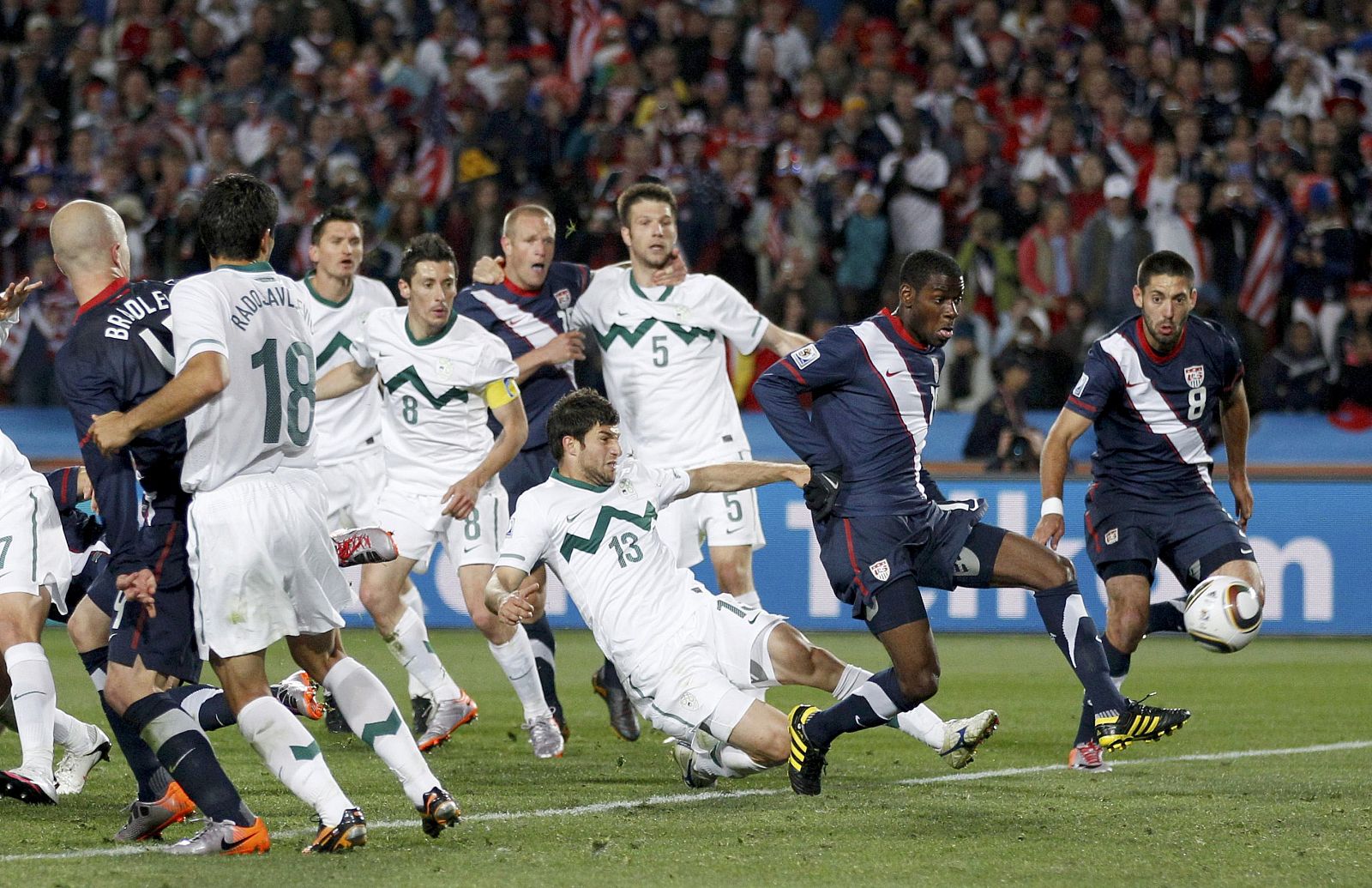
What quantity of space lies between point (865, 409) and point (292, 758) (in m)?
2.73

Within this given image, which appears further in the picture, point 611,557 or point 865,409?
point 865,409

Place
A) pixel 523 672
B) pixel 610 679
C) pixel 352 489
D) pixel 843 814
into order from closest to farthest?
pixel 843 814, pixel 523 672, pixel 610 679, pixel 352 489

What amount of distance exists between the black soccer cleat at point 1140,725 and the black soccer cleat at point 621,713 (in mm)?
2565

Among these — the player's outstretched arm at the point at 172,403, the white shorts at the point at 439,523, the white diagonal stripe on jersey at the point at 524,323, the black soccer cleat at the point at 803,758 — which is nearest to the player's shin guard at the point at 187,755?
the player's outstretched arm at the point at 172,403

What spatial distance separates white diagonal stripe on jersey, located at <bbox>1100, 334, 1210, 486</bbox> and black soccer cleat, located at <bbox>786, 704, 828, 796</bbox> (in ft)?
7.47

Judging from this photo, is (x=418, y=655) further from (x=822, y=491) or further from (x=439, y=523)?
(x=822, y=491)

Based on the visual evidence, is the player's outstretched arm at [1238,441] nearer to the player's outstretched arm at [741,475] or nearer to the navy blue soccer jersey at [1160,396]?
the navy blue soccer jersey at [1160,396]

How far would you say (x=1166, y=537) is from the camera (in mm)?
8227

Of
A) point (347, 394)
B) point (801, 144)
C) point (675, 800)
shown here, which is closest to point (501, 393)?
point (347, 394)

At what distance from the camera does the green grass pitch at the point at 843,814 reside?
559 centimetres

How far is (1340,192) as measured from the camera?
15.6 meters

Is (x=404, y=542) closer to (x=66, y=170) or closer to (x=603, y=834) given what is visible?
(x=603, y=834)

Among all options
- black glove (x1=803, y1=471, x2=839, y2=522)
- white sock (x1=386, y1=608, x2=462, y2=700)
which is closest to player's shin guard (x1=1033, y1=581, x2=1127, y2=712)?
black glove (x1=803, y1=471, x2=839, y2=522)

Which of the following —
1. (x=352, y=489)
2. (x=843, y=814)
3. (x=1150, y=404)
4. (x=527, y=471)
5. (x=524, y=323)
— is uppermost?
(x=524, y=323)
